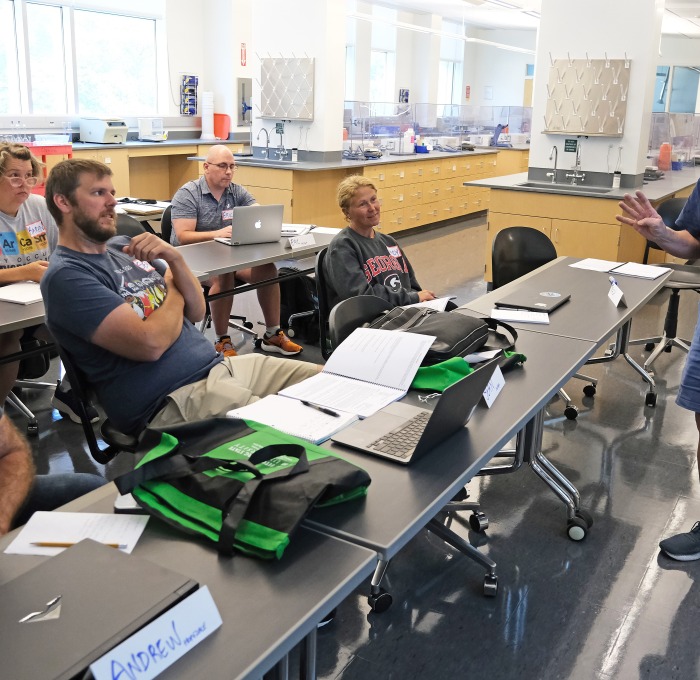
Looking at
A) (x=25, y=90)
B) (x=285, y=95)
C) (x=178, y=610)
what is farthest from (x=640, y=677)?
(x=25, y=90)

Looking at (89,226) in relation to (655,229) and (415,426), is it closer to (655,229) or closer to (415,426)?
(415,426)

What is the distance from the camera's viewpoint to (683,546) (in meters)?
2.46

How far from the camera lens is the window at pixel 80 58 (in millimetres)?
8031

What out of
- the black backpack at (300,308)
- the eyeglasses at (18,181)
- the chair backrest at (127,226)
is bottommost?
the black backpack at (300,308)

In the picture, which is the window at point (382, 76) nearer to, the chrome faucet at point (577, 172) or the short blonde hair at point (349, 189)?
the chrome faucet at point (577, 172)

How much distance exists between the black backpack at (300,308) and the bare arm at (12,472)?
287 cm

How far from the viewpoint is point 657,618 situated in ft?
7.10

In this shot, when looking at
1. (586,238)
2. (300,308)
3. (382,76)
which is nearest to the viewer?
(300,308)

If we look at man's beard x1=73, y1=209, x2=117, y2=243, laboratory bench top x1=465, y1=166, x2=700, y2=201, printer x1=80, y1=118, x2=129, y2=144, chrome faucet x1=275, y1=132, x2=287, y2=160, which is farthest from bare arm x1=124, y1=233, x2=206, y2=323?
printer x1=80, y1=118, x2=129, y2=144

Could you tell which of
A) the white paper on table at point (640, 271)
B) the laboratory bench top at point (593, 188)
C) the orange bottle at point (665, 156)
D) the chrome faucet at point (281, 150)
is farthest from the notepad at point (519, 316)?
the orange bottle at point (665, 156)

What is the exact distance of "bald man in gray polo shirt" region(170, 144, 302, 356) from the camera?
4184mm

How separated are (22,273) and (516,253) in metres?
2.47

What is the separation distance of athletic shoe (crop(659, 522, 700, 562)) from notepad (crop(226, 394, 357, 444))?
4.44ft

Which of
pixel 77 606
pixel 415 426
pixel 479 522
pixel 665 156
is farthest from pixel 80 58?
pixel 77 606
